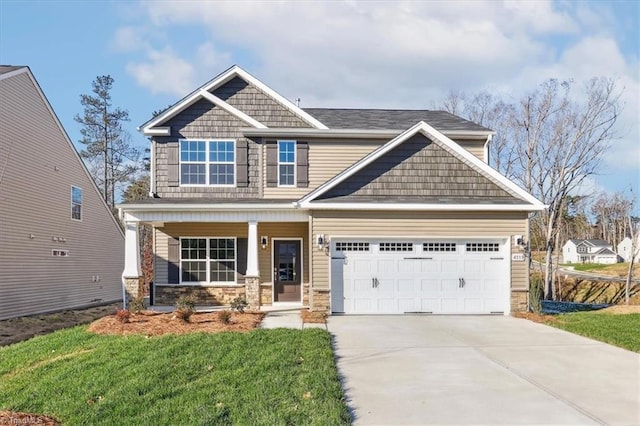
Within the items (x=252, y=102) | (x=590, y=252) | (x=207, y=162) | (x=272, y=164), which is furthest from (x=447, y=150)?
(x=590, y=252)

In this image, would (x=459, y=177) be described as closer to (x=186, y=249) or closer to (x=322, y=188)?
(x=322, y=188)

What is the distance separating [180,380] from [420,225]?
28.2 ft

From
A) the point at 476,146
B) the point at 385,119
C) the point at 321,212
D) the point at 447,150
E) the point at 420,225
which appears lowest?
the point at 420,225

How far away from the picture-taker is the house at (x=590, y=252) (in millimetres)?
66312

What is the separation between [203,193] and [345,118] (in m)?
5.42

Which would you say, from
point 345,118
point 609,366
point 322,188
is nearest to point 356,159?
point 345,118

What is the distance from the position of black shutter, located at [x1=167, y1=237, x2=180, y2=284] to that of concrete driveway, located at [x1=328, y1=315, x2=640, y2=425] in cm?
661

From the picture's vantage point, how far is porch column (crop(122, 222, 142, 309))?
14.1 metres

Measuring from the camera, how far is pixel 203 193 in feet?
51.8

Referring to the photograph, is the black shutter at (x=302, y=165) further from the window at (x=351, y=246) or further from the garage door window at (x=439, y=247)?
the garage door window at (x=439, y=247)

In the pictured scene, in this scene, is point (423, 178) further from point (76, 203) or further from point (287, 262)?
point (76, 203)

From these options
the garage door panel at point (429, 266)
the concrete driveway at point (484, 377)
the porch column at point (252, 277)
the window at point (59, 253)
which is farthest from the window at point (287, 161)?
the window at point (59, 253)

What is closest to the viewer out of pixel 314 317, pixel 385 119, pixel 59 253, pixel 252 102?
pixel 314 317

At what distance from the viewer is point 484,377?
23.7 feet
